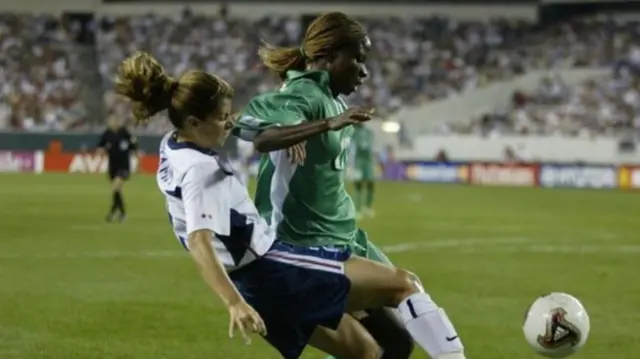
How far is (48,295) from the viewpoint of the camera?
12.9m

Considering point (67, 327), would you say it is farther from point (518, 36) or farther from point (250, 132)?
point (518, 36)

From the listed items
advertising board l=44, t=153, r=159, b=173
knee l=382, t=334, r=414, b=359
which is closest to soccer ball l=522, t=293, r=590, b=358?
knee l=382, t=334, r=414, b=359

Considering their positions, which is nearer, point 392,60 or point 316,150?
point 316,150

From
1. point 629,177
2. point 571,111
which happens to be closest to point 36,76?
point 571,111

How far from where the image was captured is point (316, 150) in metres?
6.19

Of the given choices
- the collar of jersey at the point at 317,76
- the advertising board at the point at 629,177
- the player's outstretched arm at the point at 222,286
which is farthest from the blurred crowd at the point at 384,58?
→ the player's outstretched arm at the point at 222,286

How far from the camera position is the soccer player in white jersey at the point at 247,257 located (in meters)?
5.44

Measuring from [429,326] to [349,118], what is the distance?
1139 millimetres

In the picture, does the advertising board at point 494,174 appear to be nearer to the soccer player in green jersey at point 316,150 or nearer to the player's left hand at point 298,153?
the soccer player in green jersey at point 316,150

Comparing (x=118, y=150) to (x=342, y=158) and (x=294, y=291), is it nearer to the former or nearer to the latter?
(x=342, y=158)

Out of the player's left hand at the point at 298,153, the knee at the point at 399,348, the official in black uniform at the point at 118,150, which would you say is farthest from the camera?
the official in black uniform at the point at 118,150

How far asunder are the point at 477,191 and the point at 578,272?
22583 mm

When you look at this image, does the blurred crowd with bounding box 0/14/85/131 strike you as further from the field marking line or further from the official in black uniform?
the field marking line

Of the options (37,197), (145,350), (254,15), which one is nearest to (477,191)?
(37,197)
